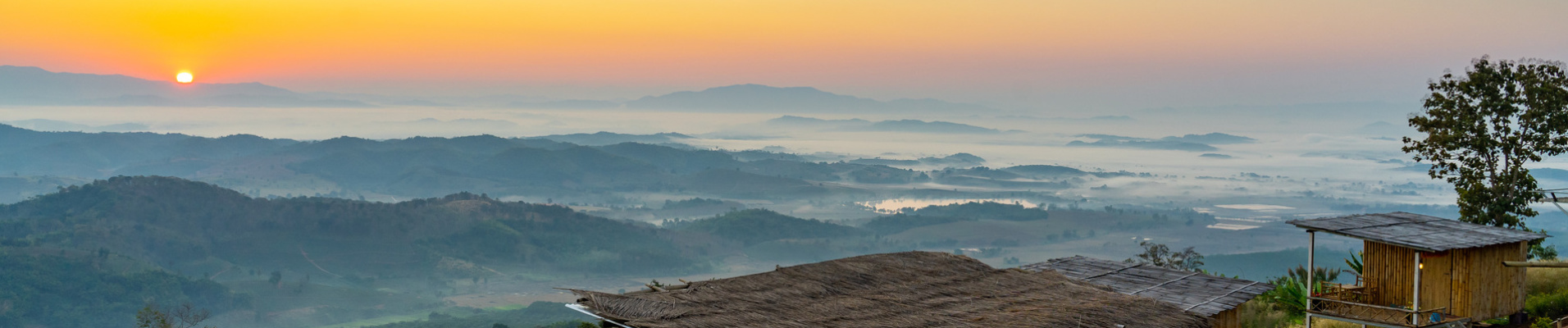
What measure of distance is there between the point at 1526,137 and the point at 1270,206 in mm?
156152

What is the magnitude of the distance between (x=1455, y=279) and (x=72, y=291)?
478 feet

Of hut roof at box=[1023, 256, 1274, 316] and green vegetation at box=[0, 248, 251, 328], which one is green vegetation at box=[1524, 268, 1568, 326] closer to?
hut roof at box=[1023, 256, 1274, 316]

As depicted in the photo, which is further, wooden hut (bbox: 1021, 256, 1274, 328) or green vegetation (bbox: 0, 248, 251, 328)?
green vegetation (bbox: 0, 248, 251, 328)

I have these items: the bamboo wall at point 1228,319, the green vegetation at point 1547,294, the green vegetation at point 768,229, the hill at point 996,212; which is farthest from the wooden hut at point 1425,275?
the hill at point 996,212

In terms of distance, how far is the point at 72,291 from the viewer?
12638 centimetres

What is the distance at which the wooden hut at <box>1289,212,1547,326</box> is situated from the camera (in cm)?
1675

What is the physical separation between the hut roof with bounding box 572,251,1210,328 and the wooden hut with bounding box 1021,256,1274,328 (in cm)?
62

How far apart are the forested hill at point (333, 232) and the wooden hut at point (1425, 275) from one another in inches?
6160

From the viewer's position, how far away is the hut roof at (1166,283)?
15.8m

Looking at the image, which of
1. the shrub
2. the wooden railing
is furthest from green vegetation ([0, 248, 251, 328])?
the shrub

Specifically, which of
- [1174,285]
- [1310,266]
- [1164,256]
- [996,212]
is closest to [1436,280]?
[1310,266]

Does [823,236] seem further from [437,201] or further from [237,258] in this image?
[237,258]

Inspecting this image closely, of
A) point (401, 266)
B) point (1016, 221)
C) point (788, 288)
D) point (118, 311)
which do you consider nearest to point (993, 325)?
point (788, 288)

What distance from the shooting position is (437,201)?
614ft
